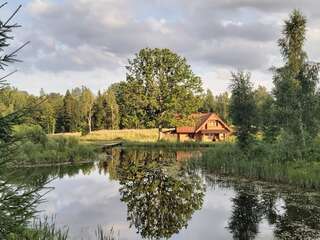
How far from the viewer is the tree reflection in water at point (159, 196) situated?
15835 millimetres

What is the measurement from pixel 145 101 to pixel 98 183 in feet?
111

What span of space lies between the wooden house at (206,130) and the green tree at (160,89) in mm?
4099

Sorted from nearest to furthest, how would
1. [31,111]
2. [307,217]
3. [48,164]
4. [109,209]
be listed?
[31,111]
[307,217]
[109,209]
[48,164]

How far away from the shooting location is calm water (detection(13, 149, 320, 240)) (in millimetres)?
14758

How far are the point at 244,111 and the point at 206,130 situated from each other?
3407cm

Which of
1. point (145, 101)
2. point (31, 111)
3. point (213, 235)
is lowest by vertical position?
point (213, 235)

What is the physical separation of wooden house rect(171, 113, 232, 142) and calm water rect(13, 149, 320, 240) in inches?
1431

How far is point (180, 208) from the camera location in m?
18.6

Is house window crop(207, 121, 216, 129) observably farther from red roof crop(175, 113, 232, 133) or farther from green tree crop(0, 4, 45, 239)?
green tree crop(0, 4, 45, 239)

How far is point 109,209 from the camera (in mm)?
18875

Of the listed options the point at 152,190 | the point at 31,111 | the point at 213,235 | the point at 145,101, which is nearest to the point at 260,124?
the point at 152,190

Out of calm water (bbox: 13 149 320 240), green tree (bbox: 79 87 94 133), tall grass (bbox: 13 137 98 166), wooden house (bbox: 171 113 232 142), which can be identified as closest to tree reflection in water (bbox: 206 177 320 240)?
calm water (bbox: 13 149 320 240)

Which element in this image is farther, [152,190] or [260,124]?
[260,124]

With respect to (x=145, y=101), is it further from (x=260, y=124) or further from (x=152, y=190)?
(x=152, y=190)
